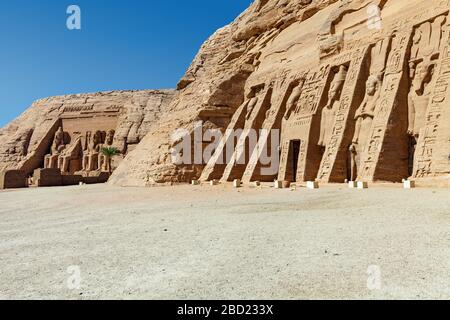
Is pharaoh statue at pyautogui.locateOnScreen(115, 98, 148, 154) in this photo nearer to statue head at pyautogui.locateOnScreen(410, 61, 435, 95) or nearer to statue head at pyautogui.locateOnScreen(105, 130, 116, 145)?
statue head at pyautogui.locateOnScreen(105, 130, 116, 145)

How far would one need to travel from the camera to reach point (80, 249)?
447cm

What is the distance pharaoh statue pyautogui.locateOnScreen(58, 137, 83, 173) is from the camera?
39956 millimetres

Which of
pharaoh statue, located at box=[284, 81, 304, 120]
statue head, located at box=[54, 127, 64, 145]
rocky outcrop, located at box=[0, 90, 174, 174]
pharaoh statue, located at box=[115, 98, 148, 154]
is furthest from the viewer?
statue head, located at box=[54, 127, 64, 145]

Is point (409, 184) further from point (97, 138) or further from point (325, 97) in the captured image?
point (97, 138)

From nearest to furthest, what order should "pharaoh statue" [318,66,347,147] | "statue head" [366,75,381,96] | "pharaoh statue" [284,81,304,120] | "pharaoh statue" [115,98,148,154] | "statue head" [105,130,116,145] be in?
"statue head" [366,75,381,96] < "pharaoh statue" [318,66,347,147] < "pharaoh statue" [284,81,304,120] < "pharaoh statue" [115,98,148,154] < "statue head" [105,130,116,145]

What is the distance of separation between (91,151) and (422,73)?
114 feet

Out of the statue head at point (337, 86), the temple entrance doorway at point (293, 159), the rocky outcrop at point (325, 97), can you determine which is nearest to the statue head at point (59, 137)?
the rocky outcrop at point (325, 97)

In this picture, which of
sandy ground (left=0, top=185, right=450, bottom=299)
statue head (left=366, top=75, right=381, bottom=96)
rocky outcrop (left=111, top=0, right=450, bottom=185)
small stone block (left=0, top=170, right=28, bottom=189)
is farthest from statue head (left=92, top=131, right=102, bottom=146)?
sandy ground (left=0, top=185, right=450, bottom=299)

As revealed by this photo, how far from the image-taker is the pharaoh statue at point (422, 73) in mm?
11883

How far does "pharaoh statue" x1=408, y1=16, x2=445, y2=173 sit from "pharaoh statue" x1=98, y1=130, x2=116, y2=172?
Answer: 30818mm

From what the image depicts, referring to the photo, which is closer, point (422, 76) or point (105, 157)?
point (422, 76)

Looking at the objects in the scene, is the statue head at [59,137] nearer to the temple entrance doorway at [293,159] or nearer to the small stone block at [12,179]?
the small stone block at [12,179]

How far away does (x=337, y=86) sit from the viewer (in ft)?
49.7

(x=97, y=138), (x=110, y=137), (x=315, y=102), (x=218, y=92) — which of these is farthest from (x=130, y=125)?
(x=315, y=102)
